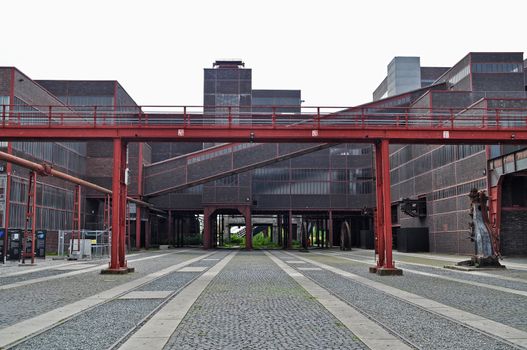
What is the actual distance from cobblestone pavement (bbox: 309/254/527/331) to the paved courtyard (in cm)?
2

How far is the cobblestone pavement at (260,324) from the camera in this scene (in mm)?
7000

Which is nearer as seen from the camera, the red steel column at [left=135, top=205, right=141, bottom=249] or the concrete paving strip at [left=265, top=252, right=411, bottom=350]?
the concrete paving strip at [left=265, top=252, right=411, bottom=350]

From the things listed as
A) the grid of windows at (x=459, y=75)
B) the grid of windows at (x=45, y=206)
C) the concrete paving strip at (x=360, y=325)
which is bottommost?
the concrete paving strip at (x=360, y=325)

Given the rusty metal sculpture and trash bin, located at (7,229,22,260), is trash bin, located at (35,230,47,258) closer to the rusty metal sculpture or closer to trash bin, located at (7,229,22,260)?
trash bin, located at (7,229,22,260)

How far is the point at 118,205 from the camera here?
20.8 meters

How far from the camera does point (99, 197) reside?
51125mm

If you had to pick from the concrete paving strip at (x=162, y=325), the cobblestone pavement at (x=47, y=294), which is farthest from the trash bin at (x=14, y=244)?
the concrete paving strip at (x=162, y=325)

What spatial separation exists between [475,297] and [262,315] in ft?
19.9

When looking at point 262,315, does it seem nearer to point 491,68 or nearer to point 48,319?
point 48,319

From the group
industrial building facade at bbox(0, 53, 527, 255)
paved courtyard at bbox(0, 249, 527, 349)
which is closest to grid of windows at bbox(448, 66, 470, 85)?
industrial building facade at bbox(0, 53, 527, 255)

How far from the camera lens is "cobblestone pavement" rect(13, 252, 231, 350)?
7.00 metres

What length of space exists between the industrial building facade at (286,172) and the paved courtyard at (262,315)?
56.0 ft

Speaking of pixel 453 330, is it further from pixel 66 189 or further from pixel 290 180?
pixel 290 180

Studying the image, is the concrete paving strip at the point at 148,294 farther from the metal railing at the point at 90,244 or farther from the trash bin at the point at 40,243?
the trash bin at the point at 40,243
